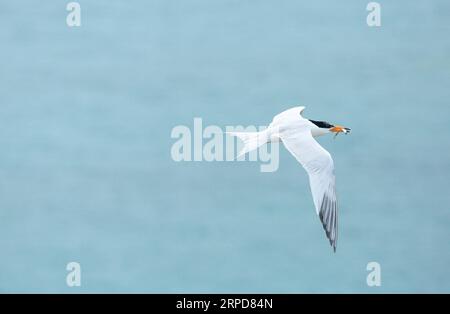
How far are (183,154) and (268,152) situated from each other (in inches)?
32.5

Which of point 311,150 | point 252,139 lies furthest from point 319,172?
point 252,139

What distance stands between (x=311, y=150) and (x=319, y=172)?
164mm

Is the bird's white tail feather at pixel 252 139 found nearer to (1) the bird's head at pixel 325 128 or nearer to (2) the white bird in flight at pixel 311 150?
(2) the white bird in flight at pixel 311 150

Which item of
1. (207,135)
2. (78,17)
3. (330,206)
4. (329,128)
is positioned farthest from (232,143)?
(78,17)

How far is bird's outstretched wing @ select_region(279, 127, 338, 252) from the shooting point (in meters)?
6.93

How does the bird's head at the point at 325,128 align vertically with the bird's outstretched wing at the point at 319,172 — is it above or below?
above

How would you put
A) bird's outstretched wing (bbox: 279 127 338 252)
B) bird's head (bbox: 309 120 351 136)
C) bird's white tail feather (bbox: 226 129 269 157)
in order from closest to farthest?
bird's outstretched wing (bbox: 279 127 338 252) < bird's white tail feather (bbox: 226 129 269 157) < bird's head (bbox: 309 120 351 136)

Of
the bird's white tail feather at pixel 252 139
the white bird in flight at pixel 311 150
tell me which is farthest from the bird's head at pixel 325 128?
the bird's white tail feather at pixel 252 139

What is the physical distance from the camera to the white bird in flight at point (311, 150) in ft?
22.8

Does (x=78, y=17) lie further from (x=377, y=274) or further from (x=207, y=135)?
(x=377, y=274)

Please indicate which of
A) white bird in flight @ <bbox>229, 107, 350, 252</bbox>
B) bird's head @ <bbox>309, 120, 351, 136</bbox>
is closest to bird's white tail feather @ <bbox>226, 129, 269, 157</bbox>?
white bird in flight @ <bbox>229, 107, 350, 252</bbox>

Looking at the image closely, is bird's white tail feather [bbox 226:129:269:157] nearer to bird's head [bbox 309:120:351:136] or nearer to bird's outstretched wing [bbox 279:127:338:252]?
bird's outstretched wing [bbox 279:127:338:252]

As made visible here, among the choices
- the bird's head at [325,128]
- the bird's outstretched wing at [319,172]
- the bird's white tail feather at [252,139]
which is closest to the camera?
the bird's outstretched wing at [319,172]

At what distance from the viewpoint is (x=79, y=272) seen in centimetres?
894
